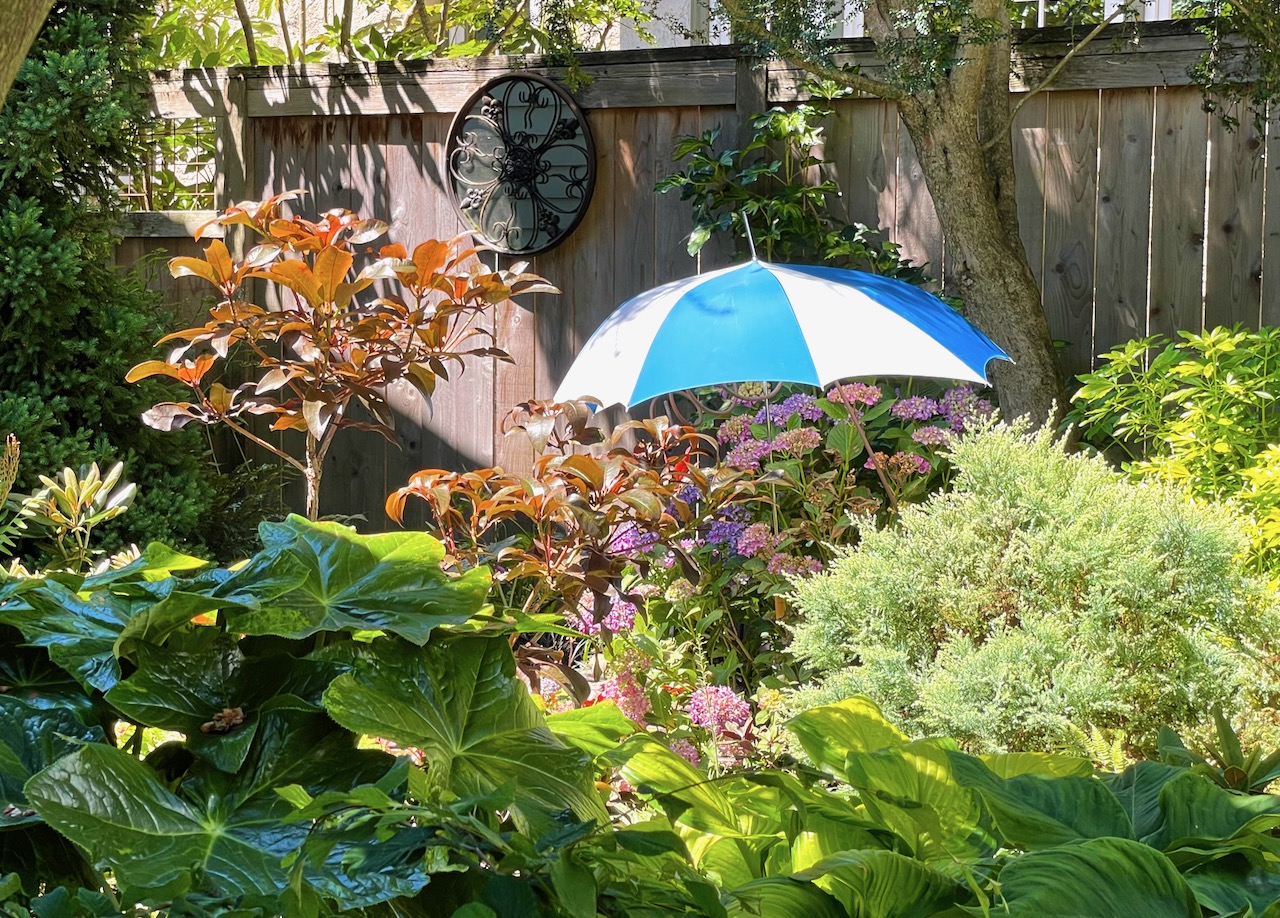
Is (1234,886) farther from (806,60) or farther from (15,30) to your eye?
(806,60)

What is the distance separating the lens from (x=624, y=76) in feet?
14.6

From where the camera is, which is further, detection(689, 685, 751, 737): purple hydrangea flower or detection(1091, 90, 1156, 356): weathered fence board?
detection(1091, 90, 1156, 356): weathered fence board

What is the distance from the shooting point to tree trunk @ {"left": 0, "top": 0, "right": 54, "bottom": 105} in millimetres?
814

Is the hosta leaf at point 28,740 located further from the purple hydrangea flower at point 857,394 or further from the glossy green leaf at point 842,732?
the purple hydrangea flower at point 857,394

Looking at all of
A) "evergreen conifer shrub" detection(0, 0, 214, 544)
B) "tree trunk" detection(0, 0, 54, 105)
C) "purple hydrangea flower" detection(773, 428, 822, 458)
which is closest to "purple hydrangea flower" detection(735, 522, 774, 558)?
"purple hydrangea flower" detection(773, 428, 822, 458)

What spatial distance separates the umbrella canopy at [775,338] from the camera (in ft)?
8.93

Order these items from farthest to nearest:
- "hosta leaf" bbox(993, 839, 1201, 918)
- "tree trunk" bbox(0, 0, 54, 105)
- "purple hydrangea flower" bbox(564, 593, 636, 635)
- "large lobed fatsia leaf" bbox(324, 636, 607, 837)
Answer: "purple hydrangea flower" bbox(564, 593, 636, 635)
"tree trunk" bbox(0, 0, 54, 105)
"large lobed fatsia leaf" bbox(324, 636, 607, 837)
"hosta leaf" bbox(993, 839, 1201, 918)

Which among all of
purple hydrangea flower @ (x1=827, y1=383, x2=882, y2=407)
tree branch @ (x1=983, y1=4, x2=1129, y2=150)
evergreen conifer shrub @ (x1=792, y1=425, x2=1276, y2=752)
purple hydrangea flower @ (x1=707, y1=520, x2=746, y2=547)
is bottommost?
purple hydrangea flower @ (x1=707, y1=520, x2=746, y2=547)

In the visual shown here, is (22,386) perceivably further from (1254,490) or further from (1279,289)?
(1279,289)

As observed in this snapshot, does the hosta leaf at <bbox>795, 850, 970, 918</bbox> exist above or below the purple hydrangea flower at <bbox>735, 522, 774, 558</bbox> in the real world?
above

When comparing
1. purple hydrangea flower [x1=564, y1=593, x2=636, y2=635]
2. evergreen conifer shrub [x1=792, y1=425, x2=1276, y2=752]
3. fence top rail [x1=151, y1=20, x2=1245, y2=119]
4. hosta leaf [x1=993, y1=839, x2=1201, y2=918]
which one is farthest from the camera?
fence top rail [x1=151, y1=20, x2=1245, y2=119]

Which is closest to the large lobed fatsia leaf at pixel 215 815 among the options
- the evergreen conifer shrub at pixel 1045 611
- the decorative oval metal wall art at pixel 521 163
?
the evergreen conifer shrub at pixel 1045 611

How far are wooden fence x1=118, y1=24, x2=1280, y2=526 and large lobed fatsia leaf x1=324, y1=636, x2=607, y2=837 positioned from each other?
12.1 feet

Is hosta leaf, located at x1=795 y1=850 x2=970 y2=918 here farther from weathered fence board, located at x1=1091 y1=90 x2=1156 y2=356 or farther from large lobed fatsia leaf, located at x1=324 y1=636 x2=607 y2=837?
weathered fence board, located at x1=1091 y1=90 x2=1156 y2=356
